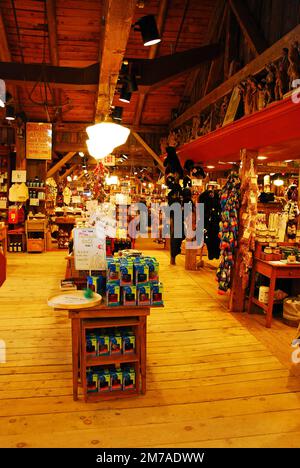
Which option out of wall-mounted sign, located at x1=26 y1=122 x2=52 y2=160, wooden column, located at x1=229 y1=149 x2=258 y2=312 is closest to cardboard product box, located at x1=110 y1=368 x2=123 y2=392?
wooden column, located at x1=229 y1=149 x2=258 y2=312

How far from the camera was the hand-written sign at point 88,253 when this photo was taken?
3.30 metres

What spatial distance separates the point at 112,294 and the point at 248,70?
4.24 metres

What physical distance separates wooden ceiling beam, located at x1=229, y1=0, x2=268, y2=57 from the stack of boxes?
3.98 m

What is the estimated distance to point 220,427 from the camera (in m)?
2.81

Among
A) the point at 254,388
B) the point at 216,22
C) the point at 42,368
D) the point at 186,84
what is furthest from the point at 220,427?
the point at 186,84

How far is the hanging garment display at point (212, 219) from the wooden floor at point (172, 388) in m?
1.81

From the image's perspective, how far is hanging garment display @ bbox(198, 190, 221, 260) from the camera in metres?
7.21

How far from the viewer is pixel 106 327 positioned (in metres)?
3.24

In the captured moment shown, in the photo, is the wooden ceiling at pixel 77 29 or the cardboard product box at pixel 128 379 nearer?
the cardboard product box at pixel 128 379

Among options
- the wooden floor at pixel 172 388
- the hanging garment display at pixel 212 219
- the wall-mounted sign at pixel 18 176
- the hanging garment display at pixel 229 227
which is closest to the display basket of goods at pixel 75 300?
the wooden floor at pixel 172 388

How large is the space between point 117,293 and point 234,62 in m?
4.94

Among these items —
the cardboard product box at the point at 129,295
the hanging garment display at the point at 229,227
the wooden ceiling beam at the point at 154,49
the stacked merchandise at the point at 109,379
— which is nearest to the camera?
the cardboard product box at the point at 129,295

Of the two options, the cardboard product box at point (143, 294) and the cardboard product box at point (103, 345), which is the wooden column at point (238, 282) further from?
the cardboard product box at point (103, 345)

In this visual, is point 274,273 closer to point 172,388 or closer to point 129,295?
point 172,388
